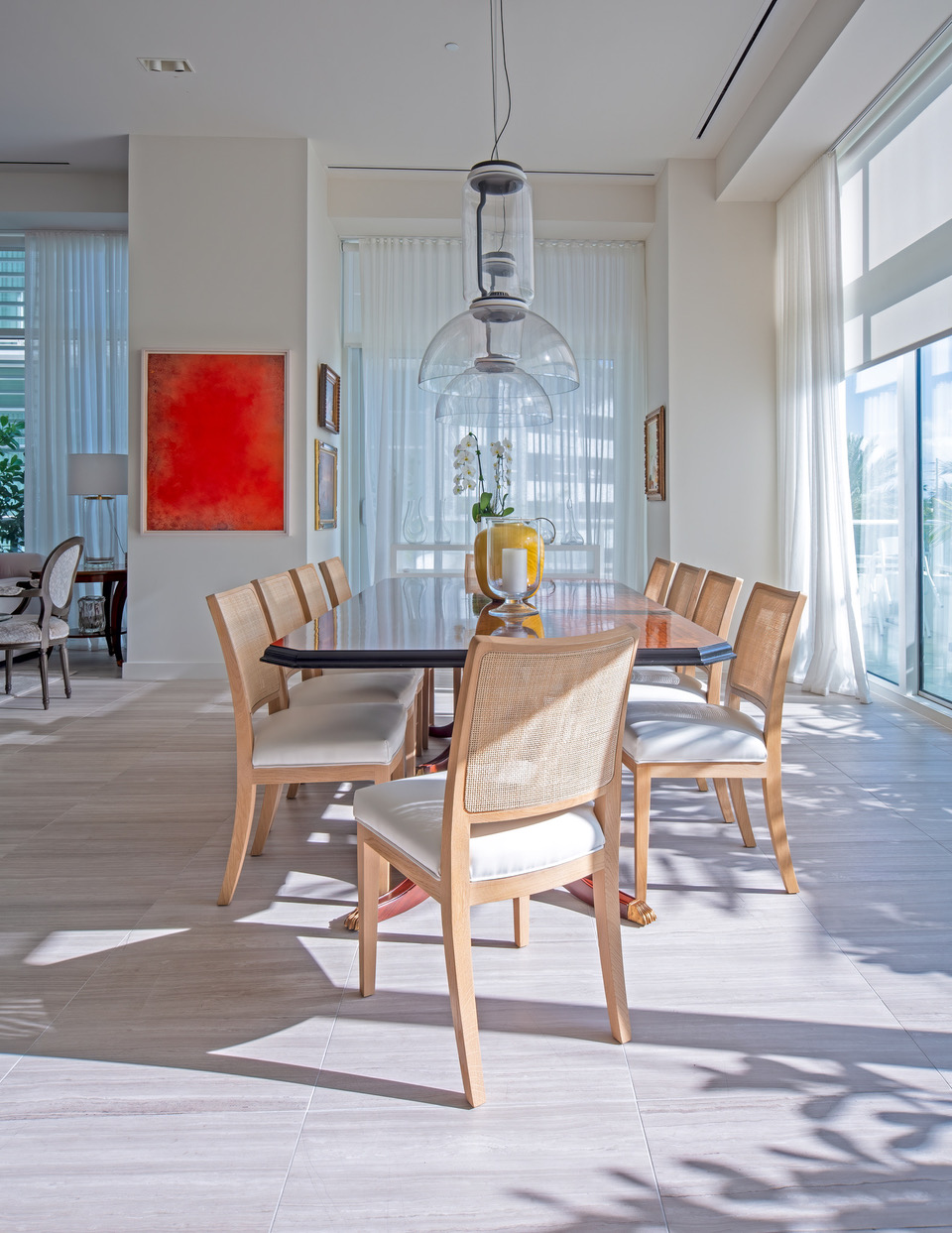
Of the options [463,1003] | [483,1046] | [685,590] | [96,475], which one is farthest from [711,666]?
[96,475]

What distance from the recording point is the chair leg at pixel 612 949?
1.77 m

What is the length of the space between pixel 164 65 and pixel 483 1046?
5178mm

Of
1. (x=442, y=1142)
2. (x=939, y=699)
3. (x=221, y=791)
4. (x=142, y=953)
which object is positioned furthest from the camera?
(x=939, y=699)

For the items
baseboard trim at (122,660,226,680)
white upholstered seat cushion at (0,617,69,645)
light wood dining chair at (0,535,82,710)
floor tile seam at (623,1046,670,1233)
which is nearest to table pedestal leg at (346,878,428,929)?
floor tile seam at (623,1046,670,1233)

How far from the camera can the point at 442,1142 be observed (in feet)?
4.87

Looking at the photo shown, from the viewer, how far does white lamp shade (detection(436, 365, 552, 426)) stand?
11.5 feet

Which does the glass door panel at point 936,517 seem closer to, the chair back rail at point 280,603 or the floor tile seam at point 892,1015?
the floor tile seam at point 892,1015

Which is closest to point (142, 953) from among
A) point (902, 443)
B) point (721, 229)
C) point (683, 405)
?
point (902, 443)

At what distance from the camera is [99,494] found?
6500 millimetres

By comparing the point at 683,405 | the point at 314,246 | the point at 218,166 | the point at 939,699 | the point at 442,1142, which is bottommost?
the point at 442,1142

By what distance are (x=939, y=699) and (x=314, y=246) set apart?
4627 mm

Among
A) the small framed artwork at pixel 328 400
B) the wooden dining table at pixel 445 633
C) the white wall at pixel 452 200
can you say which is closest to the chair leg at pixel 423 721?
the wooden dining table at pixel 445 633

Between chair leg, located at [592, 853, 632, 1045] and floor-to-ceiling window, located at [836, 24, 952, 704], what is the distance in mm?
3384

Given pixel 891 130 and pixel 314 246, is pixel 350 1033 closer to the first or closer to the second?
pixel 891 130
